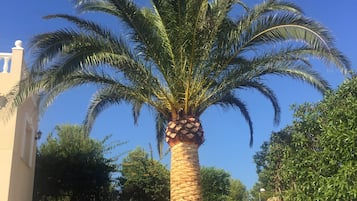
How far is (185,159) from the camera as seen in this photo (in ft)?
40.2

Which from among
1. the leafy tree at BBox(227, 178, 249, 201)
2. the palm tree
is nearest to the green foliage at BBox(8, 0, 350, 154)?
the palm tree

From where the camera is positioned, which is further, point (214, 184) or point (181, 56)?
point (214, 184)

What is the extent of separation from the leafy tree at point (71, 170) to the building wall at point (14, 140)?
143 inches

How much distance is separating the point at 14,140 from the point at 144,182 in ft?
31.6

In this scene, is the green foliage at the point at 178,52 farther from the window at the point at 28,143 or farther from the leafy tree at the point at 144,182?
the leafy tree at the point at 144,182

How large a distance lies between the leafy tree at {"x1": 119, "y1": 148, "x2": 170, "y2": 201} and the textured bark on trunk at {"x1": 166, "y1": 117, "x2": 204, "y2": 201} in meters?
11.2

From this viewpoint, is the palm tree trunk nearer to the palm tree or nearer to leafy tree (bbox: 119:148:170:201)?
the palm tree

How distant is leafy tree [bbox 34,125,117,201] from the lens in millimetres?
21183

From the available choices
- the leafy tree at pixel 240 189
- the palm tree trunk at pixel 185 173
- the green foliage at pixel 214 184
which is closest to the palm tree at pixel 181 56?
the palm tree trunk at pixel 185 173

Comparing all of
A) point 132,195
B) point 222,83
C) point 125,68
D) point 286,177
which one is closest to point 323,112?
point 286,177

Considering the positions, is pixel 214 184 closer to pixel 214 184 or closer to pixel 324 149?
pixel 214 184

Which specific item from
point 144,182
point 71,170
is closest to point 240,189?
point 144,182

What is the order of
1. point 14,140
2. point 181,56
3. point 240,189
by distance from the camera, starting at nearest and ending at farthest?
1. point 181,56
2. point 14,140
3. point 240,189

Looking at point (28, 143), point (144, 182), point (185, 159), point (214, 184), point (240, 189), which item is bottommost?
point (185, 159)
